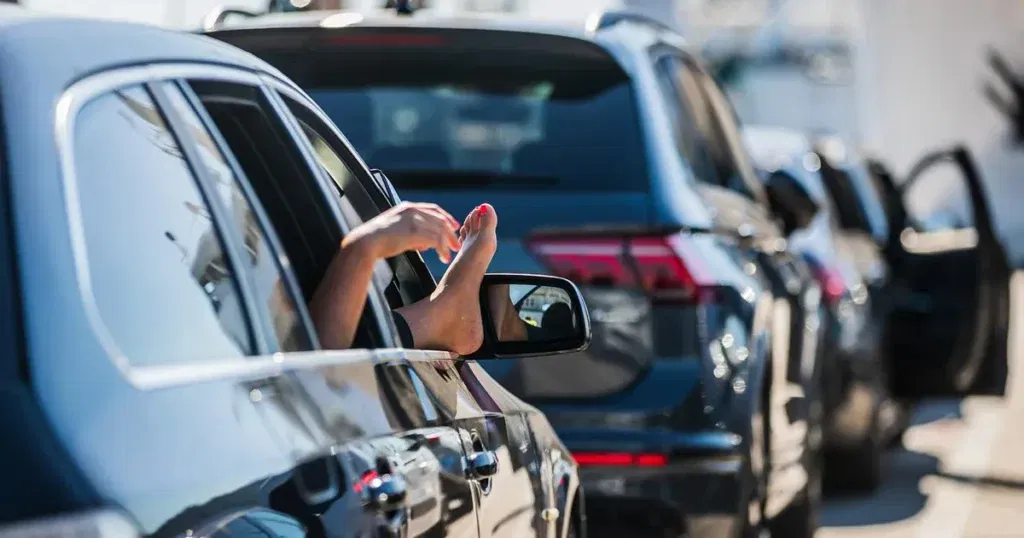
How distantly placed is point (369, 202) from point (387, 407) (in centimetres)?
89

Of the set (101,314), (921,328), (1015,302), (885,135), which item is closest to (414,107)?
(101,314)

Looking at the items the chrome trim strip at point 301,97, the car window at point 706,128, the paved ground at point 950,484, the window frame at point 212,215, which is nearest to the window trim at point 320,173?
the chrome trim strip at point 301,97

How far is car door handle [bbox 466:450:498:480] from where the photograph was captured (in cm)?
356

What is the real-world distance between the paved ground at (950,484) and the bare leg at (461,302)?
6031 millimetres

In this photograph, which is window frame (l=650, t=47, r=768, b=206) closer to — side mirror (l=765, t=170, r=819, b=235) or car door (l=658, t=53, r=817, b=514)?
car door (l=658, t=53, r=817, b=514)

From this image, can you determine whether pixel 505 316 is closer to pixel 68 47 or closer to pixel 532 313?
pixel 532 313

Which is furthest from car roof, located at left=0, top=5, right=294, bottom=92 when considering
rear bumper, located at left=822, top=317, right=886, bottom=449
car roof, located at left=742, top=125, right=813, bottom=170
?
car roof, located at left=742, top=125, right=813, bottom=170

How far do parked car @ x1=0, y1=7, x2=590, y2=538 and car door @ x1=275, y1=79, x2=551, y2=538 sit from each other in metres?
0.01

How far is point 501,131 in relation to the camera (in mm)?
6246

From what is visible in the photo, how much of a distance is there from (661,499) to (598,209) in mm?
740

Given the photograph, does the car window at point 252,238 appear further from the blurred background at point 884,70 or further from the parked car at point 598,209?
the blurred background at point 884,70

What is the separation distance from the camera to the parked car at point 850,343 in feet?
35.4

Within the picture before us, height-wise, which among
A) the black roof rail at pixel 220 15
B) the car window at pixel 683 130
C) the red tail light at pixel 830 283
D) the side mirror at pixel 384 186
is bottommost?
the red tail light at pixel 830 283

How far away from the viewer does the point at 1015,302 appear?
108ft
